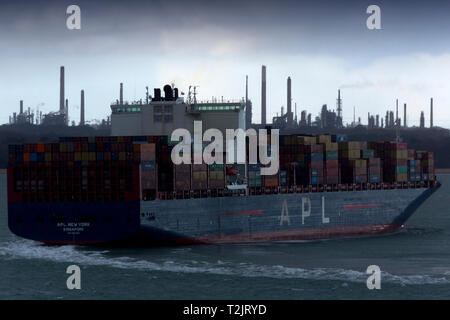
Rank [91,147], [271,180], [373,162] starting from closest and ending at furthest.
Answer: [91,147] → [271,180] → [373,162]

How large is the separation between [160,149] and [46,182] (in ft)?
31.4

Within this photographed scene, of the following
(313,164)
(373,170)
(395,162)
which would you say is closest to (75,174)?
(313,164)

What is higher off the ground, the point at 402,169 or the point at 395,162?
the point at 395,162

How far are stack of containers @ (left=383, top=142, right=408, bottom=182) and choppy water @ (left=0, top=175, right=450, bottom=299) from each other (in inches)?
446

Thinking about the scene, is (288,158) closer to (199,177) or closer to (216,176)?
(216,176)

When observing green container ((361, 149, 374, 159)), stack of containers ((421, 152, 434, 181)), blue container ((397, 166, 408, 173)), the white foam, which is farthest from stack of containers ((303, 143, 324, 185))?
the white foam

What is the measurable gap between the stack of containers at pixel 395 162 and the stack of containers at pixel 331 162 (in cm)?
788

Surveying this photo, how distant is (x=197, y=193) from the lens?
2400 inches

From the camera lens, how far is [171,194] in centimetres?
5922

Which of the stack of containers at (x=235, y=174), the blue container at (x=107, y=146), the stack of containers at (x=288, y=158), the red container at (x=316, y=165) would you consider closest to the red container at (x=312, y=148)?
the stack of containers at (x=288, y=158)

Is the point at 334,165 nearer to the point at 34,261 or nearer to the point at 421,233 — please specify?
the point at 421,233

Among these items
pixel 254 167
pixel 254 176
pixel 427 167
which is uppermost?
pixel 254 167

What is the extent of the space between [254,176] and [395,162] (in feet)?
61.2
